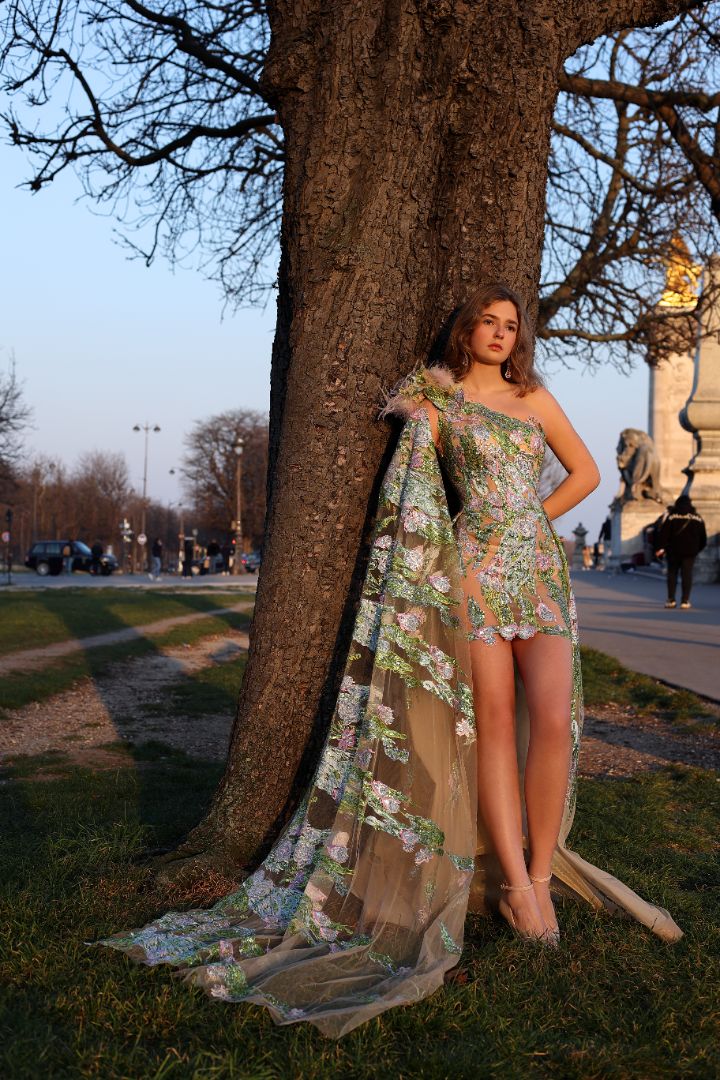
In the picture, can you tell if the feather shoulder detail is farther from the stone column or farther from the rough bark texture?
the stone column

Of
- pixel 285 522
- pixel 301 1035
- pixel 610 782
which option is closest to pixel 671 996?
pixel 301 1035

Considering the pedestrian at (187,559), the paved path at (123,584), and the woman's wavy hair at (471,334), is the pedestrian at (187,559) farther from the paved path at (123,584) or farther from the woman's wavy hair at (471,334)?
the woman's wavy hair at (471,334)

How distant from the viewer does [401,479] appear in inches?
167

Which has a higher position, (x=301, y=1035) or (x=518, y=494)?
(x=518, y=494)

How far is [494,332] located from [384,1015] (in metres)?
2.42

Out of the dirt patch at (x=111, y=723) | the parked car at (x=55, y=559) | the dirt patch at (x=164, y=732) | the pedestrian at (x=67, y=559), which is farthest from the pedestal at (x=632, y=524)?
the dirt patch at (x=164, y=732)

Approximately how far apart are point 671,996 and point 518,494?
1.77 m

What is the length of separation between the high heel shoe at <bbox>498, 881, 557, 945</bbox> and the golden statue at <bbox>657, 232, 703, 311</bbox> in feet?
37.9

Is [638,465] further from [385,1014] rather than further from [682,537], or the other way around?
[385,1014]

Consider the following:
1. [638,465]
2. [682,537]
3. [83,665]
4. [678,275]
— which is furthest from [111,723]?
[638,465]

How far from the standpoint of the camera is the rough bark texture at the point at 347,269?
439cm

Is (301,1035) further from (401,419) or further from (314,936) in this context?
(401,419)

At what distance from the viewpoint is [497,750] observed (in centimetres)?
407

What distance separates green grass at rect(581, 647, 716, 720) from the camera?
9938 millimetres
